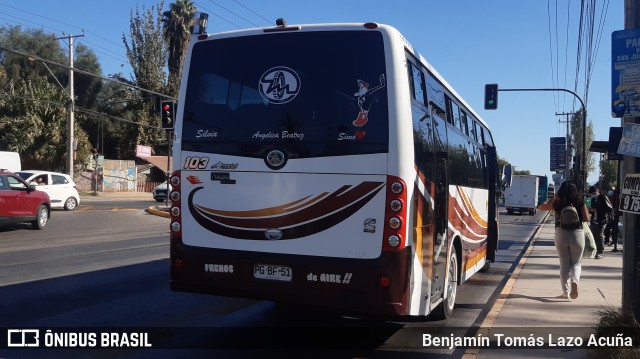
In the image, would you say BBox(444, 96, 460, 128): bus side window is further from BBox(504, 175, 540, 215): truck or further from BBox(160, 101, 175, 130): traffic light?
BBox(504, 175, 540, 215): truck

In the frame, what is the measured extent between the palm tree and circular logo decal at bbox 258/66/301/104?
1910 inches

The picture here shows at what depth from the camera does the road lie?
21.0 feet

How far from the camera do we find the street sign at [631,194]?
6.05 m

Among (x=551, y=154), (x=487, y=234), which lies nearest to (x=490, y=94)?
(x=487, y=234)

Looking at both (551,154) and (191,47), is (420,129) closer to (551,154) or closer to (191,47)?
(191,47)

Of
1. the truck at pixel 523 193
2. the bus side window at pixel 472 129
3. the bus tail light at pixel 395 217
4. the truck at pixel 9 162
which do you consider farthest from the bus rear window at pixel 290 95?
the truck at pixel 523 193

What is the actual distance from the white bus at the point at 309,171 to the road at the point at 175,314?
0.77 m

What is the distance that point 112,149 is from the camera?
59.6 meters

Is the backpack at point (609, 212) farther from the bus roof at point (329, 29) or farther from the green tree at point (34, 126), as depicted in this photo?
the green tree at point (34, 126)

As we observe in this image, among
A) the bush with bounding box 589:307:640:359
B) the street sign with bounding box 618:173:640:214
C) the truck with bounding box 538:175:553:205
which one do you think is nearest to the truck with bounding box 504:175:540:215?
the truck with bounding box 538:175:553:205

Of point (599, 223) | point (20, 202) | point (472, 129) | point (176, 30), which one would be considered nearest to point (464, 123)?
point (472, 129)

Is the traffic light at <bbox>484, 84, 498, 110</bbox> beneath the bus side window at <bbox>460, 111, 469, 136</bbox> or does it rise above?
above

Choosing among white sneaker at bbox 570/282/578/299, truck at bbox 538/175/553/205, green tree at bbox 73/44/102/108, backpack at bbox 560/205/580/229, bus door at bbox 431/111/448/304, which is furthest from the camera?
truck at bbox 538/175/553/205

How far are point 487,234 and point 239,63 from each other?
761cm
